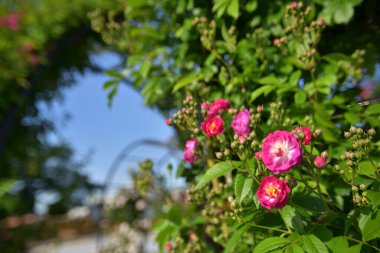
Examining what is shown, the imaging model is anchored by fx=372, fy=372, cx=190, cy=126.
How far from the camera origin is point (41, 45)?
192 inches

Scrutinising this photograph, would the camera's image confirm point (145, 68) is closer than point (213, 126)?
No

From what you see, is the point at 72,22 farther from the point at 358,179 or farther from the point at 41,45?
the point at 358,179

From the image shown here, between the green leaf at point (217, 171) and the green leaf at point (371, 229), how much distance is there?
332 mm

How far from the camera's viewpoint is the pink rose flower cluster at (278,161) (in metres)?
0.83

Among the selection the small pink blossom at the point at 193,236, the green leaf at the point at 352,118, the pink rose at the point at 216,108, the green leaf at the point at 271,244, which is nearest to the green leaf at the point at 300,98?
the green leaf at the point at 352,118

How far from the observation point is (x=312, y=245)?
89 centimetres

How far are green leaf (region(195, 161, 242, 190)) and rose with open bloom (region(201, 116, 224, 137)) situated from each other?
0.10 metres

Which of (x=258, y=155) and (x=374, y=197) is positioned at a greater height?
(x=258, y=155)

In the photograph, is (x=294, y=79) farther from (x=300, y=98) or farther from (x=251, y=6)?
Result: (x=251, y=6)

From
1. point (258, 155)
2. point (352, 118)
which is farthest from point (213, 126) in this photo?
point (352, 118)

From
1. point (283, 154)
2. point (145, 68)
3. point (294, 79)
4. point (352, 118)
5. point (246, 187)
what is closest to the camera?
point (283, 154)

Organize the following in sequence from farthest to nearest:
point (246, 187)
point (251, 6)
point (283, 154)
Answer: point (251, 6) < point (246, 187) < point (283, 154)

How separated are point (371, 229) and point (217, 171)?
0.39 meters

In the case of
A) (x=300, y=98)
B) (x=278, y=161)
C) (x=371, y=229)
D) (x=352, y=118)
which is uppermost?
(x=300, y=98)
